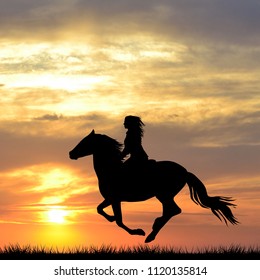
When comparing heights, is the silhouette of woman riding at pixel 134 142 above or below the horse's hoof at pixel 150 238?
above

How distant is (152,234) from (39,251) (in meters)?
2.70

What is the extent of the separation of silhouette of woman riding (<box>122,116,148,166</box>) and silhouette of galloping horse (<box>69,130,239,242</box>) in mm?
208

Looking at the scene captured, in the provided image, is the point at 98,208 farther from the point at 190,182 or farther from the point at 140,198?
the point at 190,182

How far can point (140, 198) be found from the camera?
16.8 m

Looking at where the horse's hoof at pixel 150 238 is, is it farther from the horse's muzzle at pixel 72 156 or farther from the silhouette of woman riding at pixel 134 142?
the horse's muzzle at pixel 72 156

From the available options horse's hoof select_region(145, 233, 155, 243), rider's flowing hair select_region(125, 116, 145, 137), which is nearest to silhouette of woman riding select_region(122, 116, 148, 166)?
rider's flowing hair select_region(125, 116, 145, 137)

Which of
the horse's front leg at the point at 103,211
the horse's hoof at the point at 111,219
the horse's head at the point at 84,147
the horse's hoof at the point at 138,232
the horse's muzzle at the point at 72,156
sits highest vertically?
the horse's head at the point at 84,147

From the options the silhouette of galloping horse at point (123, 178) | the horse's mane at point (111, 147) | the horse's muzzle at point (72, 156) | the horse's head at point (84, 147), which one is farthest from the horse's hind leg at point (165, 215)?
the horse's muzzle at point (72, 156)

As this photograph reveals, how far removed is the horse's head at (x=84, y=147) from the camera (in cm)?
1672

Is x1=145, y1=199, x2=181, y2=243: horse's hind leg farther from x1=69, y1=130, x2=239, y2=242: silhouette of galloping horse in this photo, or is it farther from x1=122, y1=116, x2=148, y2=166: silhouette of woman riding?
x1=122, y1=116, x2=148, y2=166: silhouette of woman riding

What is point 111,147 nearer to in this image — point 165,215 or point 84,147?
point 84,147

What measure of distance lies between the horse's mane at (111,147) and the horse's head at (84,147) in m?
0.28

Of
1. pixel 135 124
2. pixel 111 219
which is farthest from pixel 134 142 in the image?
pixel 111 219
